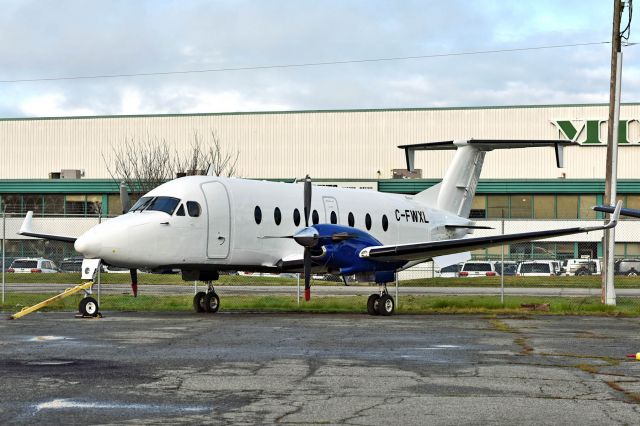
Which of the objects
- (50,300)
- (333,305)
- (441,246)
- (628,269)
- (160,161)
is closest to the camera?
(50,300)

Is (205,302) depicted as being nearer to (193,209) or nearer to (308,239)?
(193,209)

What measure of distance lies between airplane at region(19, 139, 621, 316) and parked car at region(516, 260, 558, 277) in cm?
2324

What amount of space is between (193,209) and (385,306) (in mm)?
5844

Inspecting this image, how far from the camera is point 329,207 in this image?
2803 cm

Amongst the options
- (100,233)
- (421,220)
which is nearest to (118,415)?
(100,233)

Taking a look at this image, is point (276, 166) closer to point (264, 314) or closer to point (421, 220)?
point (421, 220)

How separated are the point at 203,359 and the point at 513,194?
62.6 meters

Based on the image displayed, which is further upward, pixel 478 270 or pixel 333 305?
pixel 333 305

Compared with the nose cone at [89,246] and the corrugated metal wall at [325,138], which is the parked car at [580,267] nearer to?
the corrugated metal wall at [325,138]

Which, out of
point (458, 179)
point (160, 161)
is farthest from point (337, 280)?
point (160, 161)

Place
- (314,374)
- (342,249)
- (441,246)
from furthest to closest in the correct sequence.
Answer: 1. (342,249)
2. (441,246)
3. (314,374)

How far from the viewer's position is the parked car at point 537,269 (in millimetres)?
51688

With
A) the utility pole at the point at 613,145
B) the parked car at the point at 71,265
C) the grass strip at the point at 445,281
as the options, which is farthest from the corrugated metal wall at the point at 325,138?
the utility pole at the point at 613,145

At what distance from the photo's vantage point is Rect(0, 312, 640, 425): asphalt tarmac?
9.80 meters
